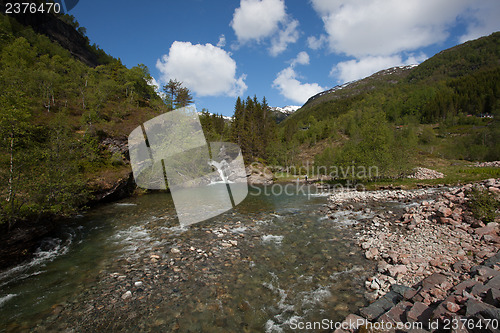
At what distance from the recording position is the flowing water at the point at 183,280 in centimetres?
582

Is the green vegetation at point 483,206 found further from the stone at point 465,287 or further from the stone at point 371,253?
the stone at point 465,287

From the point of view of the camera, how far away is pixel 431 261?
7.98 m

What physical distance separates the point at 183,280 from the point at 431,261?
9893mm

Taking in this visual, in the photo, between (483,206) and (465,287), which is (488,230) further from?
(465,287)

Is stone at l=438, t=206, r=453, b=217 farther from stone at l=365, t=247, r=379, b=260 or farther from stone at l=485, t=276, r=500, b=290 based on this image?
stone at l=485, t=276, r=500, b=290

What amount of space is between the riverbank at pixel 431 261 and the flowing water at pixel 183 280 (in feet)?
2.71

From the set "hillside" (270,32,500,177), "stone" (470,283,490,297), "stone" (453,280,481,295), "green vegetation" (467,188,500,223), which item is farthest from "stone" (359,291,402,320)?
"hillside" (270,32,500,177)

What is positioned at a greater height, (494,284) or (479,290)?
(494,284)

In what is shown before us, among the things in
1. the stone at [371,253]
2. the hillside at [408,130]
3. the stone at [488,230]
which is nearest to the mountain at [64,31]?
the hillside at [408,130]

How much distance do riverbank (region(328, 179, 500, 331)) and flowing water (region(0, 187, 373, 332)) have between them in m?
0.83

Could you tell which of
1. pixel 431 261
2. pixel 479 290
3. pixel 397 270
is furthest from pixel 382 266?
pixel 479 290

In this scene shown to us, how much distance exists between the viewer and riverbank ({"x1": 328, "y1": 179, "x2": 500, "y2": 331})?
4.95 metres

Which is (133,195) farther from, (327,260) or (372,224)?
(372,224)

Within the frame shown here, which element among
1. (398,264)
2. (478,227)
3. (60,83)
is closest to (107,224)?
(398,264)
